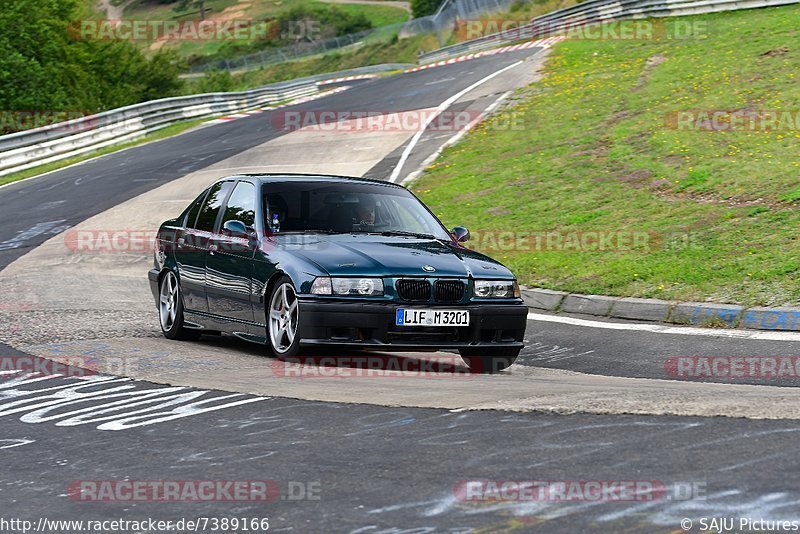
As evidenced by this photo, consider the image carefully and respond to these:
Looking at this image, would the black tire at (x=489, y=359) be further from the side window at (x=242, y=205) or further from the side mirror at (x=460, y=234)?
the side window at (x=242, y=205)

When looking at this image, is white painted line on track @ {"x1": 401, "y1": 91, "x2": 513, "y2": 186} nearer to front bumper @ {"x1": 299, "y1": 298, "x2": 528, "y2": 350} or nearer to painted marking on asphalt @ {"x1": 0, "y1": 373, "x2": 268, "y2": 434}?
front bumper @ {"x1": 299, "y1": 298, "x2": 528, "y2": 350}

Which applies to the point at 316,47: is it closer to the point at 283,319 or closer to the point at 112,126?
the point at 112,126

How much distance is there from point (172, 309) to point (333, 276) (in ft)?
9.38

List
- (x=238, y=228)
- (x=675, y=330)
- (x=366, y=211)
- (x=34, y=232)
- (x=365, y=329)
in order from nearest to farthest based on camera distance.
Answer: (x=365, y=329) < (x=238, y=228) < (x=366, y=211) < (x=675, y=330) < (x=34, y=232)

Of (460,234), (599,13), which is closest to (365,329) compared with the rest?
(460,234)

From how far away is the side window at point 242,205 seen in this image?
414 inches

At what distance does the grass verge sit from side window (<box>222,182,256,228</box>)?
12.8 ft

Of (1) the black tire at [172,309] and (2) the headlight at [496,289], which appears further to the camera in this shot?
(1) the black tire at [172,309]

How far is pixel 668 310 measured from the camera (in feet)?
38.5

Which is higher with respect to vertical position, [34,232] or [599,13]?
[599,13]

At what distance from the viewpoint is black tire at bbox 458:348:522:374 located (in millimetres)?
9445

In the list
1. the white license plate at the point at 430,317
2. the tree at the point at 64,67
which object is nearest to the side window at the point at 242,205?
the white license plate at the point at 430,317

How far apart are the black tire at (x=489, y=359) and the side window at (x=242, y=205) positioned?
2175 mm

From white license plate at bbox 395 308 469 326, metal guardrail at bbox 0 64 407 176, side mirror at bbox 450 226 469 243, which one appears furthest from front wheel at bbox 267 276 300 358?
metal guardrail at bbox 0 64 407 176
